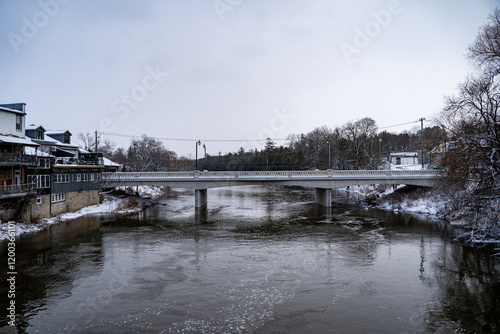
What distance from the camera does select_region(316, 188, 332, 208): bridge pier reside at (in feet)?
147

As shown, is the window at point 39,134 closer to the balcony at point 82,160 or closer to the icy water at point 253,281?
the balcony at point 82,160

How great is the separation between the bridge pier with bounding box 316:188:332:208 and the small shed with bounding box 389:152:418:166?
131ft

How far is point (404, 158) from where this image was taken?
81438mm

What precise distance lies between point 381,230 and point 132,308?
2368cm

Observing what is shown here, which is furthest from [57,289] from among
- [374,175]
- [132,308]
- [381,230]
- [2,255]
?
[374,175]

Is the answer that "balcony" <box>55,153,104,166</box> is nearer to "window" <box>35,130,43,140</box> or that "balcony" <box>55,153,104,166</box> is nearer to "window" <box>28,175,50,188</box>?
"window" <box>28,175,50,188</box>

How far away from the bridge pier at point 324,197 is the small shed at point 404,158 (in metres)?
40.1

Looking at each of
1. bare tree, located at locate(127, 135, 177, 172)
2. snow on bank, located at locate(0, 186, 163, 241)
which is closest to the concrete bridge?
snow on bank, located at locate(0, 186, 163, 241)

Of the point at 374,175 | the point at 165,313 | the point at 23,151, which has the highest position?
the point at 23,151

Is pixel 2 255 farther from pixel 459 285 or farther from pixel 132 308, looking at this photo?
pixel 459 285

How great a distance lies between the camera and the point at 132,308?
46.5 feet

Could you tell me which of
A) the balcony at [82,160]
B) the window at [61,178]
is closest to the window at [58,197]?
the window at [61,178]

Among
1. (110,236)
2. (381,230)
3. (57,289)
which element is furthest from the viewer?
(381,230)

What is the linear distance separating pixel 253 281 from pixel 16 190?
81.3ft
